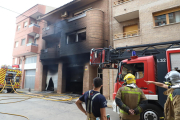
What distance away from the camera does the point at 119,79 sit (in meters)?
5.22

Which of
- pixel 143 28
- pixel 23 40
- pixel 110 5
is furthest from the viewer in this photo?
pixel 23 40

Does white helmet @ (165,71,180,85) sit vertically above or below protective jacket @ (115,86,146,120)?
above

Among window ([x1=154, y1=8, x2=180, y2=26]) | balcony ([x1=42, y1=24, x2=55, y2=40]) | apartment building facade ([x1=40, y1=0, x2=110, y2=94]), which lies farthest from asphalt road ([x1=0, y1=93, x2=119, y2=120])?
balcony ([x1=42, y1=24, x2=55, y2=40])

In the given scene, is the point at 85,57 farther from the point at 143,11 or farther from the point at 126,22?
the point at 143,11

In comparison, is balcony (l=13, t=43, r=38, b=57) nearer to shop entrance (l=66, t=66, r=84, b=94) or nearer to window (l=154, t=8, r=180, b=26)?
shop entrance (l=66, t=66, r=84, b=94)

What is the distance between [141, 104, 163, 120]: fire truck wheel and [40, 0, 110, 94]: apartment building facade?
8.08m

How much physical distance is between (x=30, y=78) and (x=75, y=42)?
37.3 ft

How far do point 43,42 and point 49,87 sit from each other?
667 centimetres

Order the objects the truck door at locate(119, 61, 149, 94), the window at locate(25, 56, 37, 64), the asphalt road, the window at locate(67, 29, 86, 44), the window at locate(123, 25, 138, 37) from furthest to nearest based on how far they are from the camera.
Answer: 1. the window at locate(25, 56, 37, 64)
2. the window at locate(67, 29, 86, 44)
3. the window at locate(123, 25, 138, 37)
4. the asphalt road
5. the truck door at locate(119, 61, 149, 94)

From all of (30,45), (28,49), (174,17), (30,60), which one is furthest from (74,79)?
(174,17)

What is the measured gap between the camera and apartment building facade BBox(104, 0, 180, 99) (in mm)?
8711

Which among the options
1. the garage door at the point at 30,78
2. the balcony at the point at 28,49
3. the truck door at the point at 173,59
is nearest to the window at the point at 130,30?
the truck door at the point at 173,59

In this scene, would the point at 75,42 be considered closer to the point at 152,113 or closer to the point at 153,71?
the point at 153,71

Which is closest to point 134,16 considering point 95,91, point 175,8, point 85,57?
point 175,8
